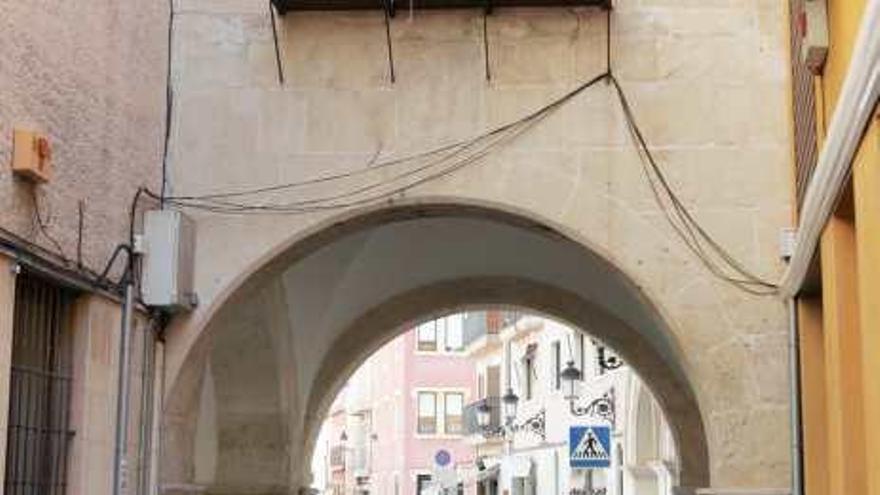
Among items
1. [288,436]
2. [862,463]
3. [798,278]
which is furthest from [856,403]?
[288,436]

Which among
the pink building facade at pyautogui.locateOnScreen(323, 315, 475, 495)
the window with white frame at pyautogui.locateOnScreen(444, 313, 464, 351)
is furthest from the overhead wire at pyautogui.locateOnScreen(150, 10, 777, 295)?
the window with white frame at pyautogui.locateOnScreen(444, 313, 464, 351)

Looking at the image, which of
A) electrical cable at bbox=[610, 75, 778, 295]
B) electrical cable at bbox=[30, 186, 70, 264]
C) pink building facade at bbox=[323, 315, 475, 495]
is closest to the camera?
electrical cable at bbox=[30, 186, 70, 264]

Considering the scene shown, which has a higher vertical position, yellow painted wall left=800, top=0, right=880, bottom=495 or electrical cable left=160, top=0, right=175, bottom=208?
electrical cable left=160, top=0, right=175, bottom=208

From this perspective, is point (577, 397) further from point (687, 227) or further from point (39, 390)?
point (39, 390)

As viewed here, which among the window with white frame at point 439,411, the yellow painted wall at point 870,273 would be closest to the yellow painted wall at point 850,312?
the yellow painted wall at point 870,273

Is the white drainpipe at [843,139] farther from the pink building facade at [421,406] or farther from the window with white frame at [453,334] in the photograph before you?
the window with white frame at [453,334]

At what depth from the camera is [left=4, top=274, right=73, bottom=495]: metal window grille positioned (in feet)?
28.0

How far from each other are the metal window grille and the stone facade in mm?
1252

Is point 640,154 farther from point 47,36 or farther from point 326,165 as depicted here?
Answer: point 47,36

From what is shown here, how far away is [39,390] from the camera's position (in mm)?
8883

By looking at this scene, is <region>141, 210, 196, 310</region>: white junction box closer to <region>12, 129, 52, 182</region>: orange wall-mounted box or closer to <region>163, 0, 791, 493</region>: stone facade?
<region>163, 0, 791, 493</region>: stone facade

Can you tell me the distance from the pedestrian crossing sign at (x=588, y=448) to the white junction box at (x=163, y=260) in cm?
535

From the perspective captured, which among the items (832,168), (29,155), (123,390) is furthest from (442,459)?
(832,168)

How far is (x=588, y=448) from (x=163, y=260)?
18.3 ft
